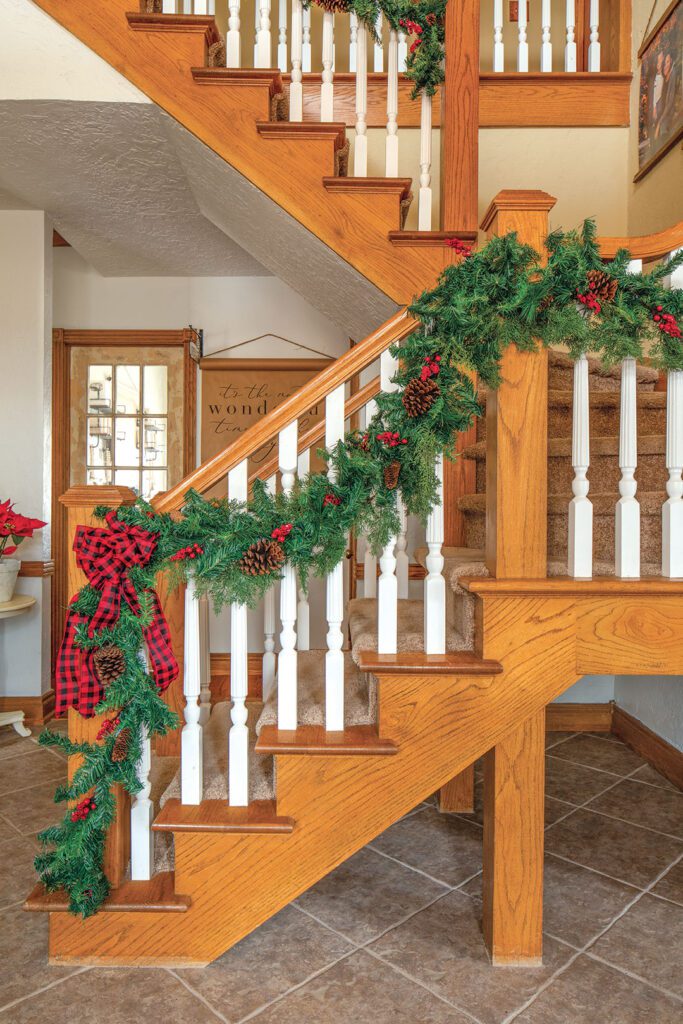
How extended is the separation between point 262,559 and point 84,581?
46 centimetres

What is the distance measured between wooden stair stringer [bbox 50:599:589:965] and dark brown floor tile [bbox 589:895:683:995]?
644 mm

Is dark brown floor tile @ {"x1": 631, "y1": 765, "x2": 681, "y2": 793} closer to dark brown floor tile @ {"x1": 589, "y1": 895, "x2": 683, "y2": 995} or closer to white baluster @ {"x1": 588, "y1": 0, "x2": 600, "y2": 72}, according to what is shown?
dark brown floor tile @ {"x1": 589, "y1": 895, "x2": 683, "y2": 995}

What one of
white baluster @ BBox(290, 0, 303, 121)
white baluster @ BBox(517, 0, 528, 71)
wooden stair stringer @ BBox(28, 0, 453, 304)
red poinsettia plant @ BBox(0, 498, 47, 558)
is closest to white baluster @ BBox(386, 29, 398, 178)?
wooden stair stringer @ BBox(28, 0, 453, 304)

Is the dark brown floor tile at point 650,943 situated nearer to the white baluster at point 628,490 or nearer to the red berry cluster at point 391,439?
the white baluster at point 628,490

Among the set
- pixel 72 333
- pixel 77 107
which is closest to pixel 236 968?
pixel 77 107

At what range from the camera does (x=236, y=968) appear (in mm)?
1662

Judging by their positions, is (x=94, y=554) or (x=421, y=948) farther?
(x=421, y=948)

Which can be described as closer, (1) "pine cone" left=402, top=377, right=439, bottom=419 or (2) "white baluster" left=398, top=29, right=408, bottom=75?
(1) "pine cone" left=402, top=377, right=439, bottom=419

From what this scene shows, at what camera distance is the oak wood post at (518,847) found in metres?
1.65

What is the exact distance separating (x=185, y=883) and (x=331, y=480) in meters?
1.04

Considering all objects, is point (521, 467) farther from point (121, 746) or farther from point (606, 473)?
point (121, 746)

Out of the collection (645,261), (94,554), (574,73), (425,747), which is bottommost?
(425,747)

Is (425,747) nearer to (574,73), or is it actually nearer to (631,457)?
(631,457)

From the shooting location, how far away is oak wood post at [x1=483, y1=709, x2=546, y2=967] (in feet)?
5.40
